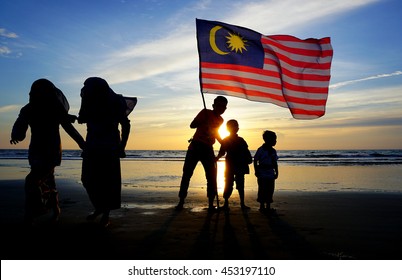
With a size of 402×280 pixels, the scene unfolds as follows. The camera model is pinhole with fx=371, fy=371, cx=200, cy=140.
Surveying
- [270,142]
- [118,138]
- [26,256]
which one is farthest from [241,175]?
[26,256]

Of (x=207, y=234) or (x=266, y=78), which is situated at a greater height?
(x=266, y=78)

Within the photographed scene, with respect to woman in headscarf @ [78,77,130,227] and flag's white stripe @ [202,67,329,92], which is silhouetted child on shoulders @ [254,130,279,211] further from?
woman in headscarf @ [78,77,130,227]

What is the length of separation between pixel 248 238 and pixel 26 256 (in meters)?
2.45

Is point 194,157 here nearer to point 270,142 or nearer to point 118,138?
point 270,142

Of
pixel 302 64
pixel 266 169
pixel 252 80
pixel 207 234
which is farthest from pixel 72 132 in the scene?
pixel 302 64

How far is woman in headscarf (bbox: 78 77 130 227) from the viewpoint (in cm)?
528

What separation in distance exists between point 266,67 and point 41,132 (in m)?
4.36

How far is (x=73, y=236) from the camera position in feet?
15.0

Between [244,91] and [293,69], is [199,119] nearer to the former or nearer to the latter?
[244,91]

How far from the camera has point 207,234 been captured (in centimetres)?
468

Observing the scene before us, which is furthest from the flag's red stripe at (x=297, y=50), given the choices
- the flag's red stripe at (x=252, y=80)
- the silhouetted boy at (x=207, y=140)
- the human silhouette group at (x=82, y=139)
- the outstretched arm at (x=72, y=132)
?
the outstretched arm at (x=72, y=132)

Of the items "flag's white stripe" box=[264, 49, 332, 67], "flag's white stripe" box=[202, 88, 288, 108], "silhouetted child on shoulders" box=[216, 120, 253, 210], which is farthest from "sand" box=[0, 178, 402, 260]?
"flag's white stripe" box=[264, 49, 332, 67]

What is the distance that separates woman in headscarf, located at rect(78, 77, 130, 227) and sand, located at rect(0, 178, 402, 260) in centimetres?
49

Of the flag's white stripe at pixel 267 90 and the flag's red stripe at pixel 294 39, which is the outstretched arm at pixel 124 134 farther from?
the flag's red stripe at pixel 294 39
